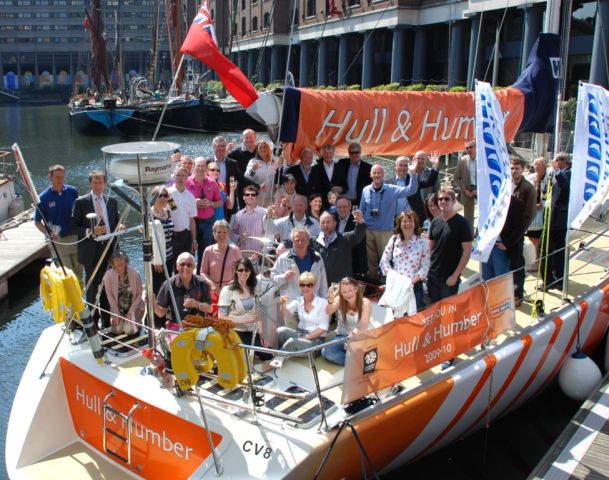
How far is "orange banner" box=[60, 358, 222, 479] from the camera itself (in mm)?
4930

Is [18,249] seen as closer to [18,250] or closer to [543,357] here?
[18,250]

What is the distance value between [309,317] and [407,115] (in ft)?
10.3

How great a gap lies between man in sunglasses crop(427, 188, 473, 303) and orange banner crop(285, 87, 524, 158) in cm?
166

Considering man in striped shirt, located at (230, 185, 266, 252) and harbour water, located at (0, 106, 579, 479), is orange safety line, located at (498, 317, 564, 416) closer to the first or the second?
harbour water, located at (0, 106, 579, 479)

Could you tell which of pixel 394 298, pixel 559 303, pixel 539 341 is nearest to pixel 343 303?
pixel 394 298

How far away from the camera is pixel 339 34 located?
1909 inches

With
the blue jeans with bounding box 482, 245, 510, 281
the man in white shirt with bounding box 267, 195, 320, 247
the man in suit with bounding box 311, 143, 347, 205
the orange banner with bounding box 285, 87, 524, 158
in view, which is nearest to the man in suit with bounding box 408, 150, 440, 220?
the orange banner with bounding box 285, 87, 524, 158

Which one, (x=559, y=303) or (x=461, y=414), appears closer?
(x=461, y=414)

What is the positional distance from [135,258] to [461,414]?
953cm

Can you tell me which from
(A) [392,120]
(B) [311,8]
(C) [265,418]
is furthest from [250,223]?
(B) [311,8]

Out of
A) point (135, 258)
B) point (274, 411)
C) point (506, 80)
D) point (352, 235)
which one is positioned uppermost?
point (506, 80)

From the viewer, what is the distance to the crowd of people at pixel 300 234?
19.4 feet

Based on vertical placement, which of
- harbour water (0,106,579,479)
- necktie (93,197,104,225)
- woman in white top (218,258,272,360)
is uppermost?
necktie (93,197,104,225)

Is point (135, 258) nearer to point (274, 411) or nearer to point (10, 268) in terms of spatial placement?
point (10, 268)
